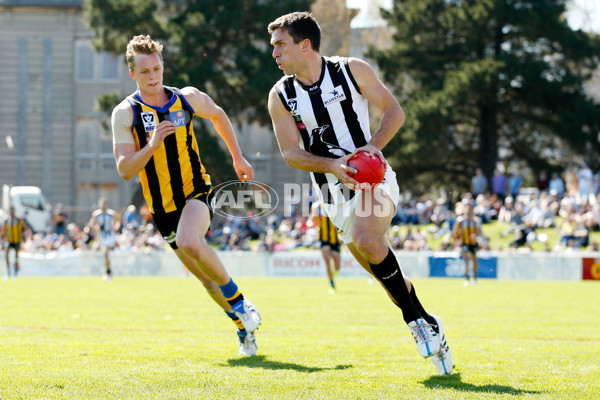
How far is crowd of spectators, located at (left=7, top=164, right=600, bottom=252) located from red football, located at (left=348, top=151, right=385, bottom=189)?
21.3m

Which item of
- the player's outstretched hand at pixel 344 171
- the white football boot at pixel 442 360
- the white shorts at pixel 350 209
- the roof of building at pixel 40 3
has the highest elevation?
the roof of building at pixel 40 3

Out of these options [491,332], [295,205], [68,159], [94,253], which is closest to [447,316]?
[491,332]

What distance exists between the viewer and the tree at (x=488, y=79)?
1448 inches

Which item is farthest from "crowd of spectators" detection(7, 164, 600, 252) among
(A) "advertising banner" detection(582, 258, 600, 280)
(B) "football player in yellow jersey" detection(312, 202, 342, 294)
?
(B) "football player in yellow jersey" detection(312, 202, 342, 294)

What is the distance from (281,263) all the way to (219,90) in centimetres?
1231

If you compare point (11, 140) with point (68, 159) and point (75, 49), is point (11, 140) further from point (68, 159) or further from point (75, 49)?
point (75, 49)

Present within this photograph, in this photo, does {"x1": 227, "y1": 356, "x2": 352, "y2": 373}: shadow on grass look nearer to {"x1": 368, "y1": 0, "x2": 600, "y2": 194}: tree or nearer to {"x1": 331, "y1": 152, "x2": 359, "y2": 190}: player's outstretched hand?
{"x1": 331, "y1": 152, "x2": 359, "y2": 190}: player's outstretched hand

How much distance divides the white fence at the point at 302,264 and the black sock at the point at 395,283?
19.9m

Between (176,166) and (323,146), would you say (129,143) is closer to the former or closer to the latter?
(176,166)

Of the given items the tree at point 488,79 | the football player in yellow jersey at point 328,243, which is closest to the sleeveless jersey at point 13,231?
the football player in yellow jersey at point 328,243

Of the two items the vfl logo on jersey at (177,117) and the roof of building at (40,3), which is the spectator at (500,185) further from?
the vfl logo on jersey at (177,117)

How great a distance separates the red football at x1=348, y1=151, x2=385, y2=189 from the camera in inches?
233

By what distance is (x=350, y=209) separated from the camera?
6273 mm

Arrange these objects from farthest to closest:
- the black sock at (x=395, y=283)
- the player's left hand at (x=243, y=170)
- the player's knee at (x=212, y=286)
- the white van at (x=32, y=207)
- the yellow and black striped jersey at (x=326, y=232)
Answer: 1. the white van at (x=32, y=207)
2. the yellow and black striped jersey at (x=326, y=232)
3. the player's knee at (x=212, y=286)
4. the player's left hand at (x=243, y=170)
5. the black sock at (x=395, y=283)
